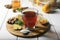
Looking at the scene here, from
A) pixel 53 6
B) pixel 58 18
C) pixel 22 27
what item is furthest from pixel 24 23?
pixel 53 6

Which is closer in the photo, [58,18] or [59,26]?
[59,26]

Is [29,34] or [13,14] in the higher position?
[13,14]

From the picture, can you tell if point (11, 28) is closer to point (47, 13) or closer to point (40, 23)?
point (40, 23)

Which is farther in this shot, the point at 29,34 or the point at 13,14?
the point at 13,14

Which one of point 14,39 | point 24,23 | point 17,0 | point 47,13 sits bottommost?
point 14,39

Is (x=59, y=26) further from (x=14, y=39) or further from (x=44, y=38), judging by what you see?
(x=14, y=39)

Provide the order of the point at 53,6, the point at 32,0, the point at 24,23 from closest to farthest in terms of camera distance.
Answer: the point at 24,23 < the point at 53,6 < the point at 32,0

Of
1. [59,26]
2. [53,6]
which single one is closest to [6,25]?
[59,26]

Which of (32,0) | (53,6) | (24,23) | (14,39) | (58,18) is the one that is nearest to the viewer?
(14,39)

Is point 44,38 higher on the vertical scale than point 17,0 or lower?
lower
